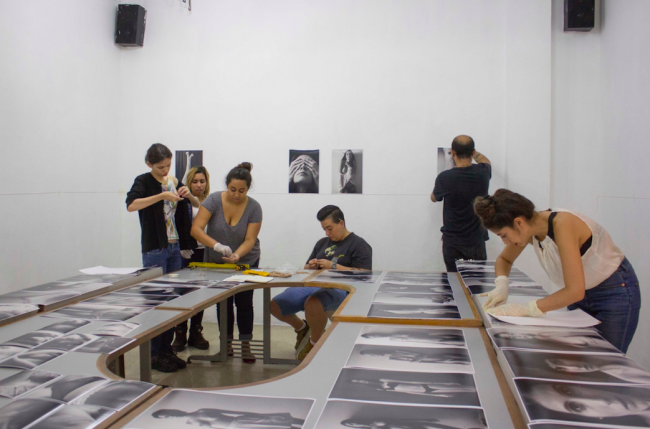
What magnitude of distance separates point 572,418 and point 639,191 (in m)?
2.73

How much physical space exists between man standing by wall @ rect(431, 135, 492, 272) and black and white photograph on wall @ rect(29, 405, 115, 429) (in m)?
2.78

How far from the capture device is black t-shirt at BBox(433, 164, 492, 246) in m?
3.43

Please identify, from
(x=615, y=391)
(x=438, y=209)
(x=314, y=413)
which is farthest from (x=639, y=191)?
(x=314, y=413)

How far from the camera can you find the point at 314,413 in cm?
A: 111

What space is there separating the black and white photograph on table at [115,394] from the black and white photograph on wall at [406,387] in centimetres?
47

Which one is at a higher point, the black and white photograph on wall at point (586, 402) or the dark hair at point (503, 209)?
the dark hair at point (503, 209)

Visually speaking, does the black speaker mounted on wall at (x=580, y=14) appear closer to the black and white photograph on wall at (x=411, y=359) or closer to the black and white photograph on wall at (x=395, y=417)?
the black and white photograph on wall at (x=411, y=359)

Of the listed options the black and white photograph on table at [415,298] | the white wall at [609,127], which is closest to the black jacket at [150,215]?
the black and white photograph on table at [415,298]

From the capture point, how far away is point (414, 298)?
2248 mm

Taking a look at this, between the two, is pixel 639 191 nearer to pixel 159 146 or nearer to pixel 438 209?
pixel 438 209

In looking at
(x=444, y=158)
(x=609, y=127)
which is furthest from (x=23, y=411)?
(x=609, y=127)

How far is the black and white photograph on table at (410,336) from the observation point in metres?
1.60

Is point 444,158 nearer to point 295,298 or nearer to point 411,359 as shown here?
point 295,298

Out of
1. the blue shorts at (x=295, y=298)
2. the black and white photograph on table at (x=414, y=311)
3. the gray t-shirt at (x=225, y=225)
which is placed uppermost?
the gray t-shirt at (x=225, y=225)
